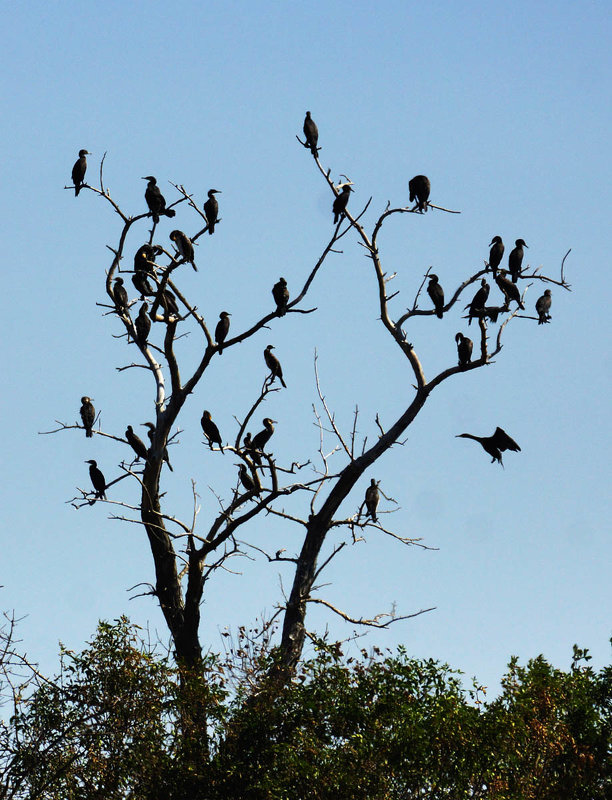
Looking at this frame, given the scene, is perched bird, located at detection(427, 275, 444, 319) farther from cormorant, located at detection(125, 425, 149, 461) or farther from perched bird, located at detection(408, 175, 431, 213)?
cormorant, located at detection(125, 425, 149, 461)

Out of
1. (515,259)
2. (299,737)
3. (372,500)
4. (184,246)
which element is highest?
(184,246)

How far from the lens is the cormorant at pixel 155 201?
585 inches

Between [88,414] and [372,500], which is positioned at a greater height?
[88,414]

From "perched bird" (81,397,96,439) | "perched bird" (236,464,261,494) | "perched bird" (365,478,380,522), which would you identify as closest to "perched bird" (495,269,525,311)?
"perched bird" (365,478,380,522)

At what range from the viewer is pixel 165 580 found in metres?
14.7

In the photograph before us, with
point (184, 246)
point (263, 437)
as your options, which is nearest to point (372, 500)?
point (263, 437)

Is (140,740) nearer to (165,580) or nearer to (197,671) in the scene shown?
(197,671)

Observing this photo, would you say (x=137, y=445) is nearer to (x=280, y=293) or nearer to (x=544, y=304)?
(x=280, y=293)

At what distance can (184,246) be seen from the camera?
1458cm

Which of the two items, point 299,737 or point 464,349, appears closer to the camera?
point 299,737

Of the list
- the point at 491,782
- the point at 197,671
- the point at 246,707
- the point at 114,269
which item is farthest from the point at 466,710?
the point at 114,269

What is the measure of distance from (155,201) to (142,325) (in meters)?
1.63

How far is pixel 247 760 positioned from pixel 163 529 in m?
4.02

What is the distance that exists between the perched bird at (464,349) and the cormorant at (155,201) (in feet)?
12.7
